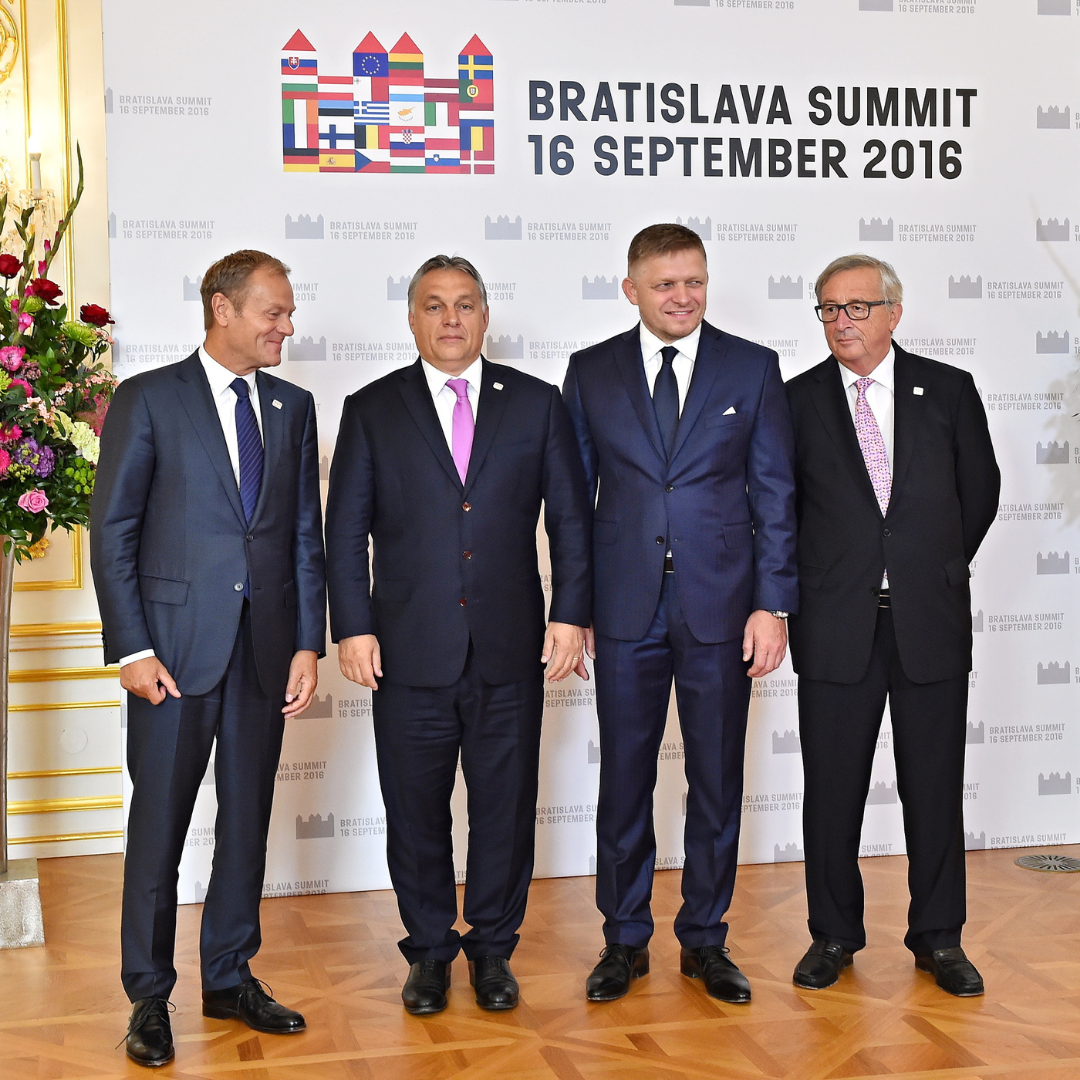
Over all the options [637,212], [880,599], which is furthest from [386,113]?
[880,599]

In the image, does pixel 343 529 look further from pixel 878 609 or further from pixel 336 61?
pixel 336 61

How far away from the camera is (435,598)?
3100 mm

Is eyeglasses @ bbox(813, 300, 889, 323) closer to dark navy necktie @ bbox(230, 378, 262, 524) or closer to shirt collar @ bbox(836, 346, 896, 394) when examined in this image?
shirt collar @ bbox(836, 346, 896, 394)

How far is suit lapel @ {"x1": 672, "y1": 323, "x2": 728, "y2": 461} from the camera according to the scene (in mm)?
3189

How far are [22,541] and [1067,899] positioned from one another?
3.32 m

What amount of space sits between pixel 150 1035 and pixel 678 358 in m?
2.03

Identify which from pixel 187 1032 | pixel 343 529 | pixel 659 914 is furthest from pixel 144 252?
pixel 659 914

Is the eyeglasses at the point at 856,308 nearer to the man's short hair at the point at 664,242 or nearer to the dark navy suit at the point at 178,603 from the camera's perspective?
the man's short hair at the point at 664,242

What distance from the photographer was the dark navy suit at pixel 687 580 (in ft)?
10.4

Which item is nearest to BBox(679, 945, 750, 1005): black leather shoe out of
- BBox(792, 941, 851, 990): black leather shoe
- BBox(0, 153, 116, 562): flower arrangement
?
BBox(792, 941, 851, 990): black leather shoe

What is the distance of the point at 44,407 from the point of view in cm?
350

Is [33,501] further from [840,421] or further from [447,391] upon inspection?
[840,421]

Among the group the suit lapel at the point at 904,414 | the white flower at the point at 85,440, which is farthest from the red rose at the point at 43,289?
the suit lapel at the point at 904,414

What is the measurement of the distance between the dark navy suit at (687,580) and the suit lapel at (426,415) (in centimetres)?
40
